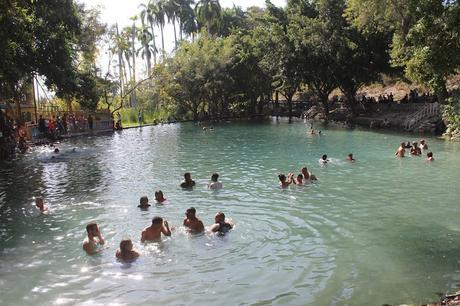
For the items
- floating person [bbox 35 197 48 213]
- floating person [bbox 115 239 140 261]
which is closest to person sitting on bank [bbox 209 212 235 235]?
floating person [bbox 115 239 140 261]

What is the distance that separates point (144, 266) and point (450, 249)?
7.27 metres

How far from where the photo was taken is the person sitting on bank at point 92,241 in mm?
11719

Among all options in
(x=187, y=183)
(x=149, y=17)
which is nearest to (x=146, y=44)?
(x=149, y=17)

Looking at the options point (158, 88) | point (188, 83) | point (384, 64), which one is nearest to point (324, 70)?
point (384, 64)

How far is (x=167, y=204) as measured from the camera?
16438 millimetres

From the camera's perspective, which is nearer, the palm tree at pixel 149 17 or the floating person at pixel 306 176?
the floating person at pixel 306 176

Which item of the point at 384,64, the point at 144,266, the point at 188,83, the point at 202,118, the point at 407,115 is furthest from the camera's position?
the point at 202,118

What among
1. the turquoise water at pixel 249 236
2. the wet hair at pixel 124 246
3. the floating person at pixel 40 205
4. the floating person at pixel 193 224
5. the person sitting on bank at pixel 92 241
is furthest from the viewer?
the floating person at pixel 40 205

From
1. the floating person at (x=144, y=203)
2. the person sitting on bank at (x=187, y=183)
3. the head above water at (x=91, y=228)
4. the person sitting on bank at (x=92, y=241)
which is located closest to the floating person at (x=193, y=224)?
the person sitting on bank at (x=92, y=241)

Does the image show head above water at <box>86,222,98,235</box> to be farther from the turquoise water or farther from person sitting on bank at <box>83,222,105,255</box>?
the turquoise water

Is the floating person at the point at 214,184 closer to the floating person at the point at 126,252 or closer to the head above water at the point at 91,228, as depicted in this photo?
the head above water at the point at 91,228

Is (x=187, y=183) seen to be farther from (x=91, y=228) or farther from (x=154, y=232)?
(x=91, y=228)

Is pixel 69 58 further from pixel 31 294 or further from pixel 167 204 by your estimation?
pixel 31 294

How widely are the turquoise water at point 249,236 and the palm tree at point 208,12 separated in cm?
6583
